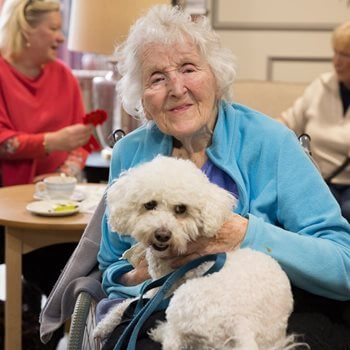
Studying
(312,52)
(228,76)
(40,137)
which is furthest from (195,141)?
(312,52)

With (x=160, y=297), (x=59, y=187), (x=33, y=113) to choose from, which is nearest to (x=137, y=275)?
(x=160, y=297)

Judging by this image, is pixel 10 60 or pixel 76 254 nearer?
pixel 76 254

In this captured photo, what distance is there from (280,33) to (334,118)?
101 cm

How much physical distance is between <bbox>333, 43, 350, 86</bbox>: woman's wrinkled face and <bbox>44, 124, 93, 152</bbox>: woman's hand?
119cm

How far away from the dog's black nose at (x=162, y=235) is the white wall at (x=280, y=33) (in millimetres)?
2877

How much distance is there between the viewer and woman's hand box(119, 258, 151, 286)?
1493 millimetres

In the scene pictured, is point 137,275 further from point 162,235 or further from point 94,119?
point 94,119

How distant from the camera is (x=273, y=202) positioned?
1.42 m

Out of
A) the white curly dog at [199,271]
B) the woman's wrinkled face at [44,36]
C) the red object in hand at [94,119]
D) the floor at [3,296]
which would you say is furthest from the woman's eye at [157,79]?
the woman's wrinkled face at [44,36]

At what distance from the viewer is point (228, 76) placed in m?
1.56

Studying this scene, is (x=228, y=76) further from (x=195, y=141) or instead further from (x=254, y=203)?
(x=254, y=203)

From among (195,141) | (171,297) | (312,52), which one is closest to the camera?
(171,297)

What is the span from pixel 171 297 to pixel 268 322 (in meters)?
0.21

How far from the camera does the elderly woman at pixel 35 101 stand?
2746 mm
